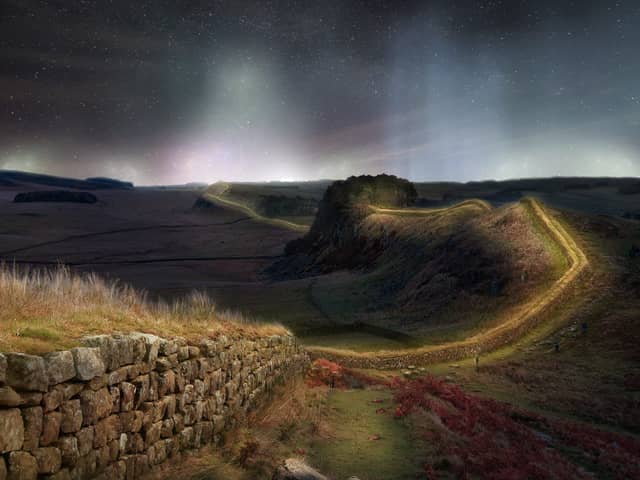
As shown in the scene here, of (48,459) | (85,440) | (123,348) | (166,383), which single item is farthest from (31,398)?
(166,383)

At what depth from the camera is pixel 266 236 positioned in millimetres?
95375

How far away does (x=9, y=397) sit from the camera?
4.73 metres

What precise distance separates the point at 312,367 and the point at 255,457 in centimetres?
1239

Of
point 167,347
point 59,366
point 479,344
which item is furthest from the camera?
point 479,344

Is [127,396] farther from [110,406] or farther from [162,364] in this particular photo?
[162,364]

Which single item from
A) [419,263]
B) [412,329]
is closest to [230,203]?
[419,263]

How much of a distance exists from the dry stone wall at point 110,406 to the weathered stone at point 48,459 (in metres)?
0.01

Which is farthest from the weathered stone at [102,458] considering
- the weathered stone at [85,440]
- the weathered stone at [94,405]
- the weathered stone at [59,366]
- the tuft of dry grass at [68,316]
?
the tuft of dry grass at [68,316]

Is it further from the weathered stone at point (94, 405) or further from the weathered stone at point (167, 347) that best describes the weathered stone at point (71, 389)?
the weathered stone at point (167, 347)

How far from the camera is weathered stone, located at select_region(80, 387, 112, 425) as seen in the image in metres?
5.75

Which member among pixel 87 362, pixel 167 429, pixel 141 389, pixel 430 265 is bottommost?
pixel 430 265

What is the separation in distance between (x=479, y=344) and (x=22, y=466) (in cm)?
2542

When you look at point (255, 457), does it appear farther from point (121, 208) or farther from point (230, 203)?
point (121, 208)

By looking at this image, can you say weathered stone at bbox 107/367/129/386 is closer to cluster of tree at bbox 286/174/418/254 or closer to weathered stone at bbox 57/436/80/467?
weathered stone at bbox 57/436/80/467
